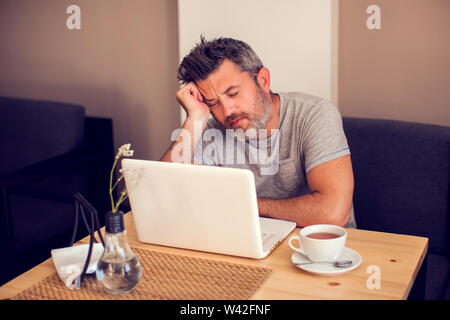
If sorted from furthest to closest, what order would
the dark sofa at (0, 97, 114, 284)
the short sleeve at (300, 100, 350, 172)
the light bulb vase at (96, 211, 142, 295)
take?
the dark sofa at (0, 97, 114, 284) < the short sleeve at (300, 100, 350, 172) < the light bulb vase at (96, 211, 142, 295)

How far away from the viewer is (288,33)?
215 cm

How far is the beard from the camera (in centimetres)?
182

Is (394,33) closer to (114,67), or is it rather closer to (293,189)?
(293,189)

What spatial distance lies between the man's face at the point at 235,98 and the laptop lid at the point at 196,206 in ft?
1.90

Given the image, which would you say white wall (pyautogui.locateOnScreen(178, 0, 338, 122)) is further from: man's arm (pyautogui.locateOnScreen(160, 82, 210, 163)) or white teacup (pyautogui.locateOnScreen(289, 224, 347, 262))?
white teacup (pyautogui.locateOnScreen(289, 224, 347, 262))

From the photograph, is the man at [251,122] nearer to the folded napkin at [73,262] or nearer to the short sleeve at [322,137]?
the short sleeve at [322,137]

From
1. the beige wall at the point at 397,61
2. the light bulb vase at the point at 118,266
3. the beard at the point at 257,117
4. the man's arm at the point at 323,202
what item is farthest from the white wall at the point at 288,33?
the light bulb vase at the point at 118,266

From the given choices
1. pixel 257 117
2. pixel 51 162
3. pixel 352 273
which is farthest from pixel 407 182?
pixel 51 162

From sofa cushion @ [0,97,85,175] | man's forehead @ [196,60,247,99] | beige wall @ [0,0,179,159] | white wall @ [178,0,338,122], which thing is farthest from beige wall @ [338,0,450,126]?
sofa cushion @ [0,97,85,175]

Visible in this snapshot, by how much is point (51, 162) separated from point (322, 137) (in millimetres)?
1219

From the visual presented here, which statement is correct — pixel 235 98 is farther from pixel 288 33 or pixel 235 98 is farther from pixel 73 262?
pixel 73 262

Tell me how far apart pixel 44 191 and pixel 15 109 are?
43 cm

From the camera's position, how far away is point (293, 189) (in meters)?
1.84

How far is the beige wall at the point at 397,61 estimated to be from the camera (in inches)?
80.6
